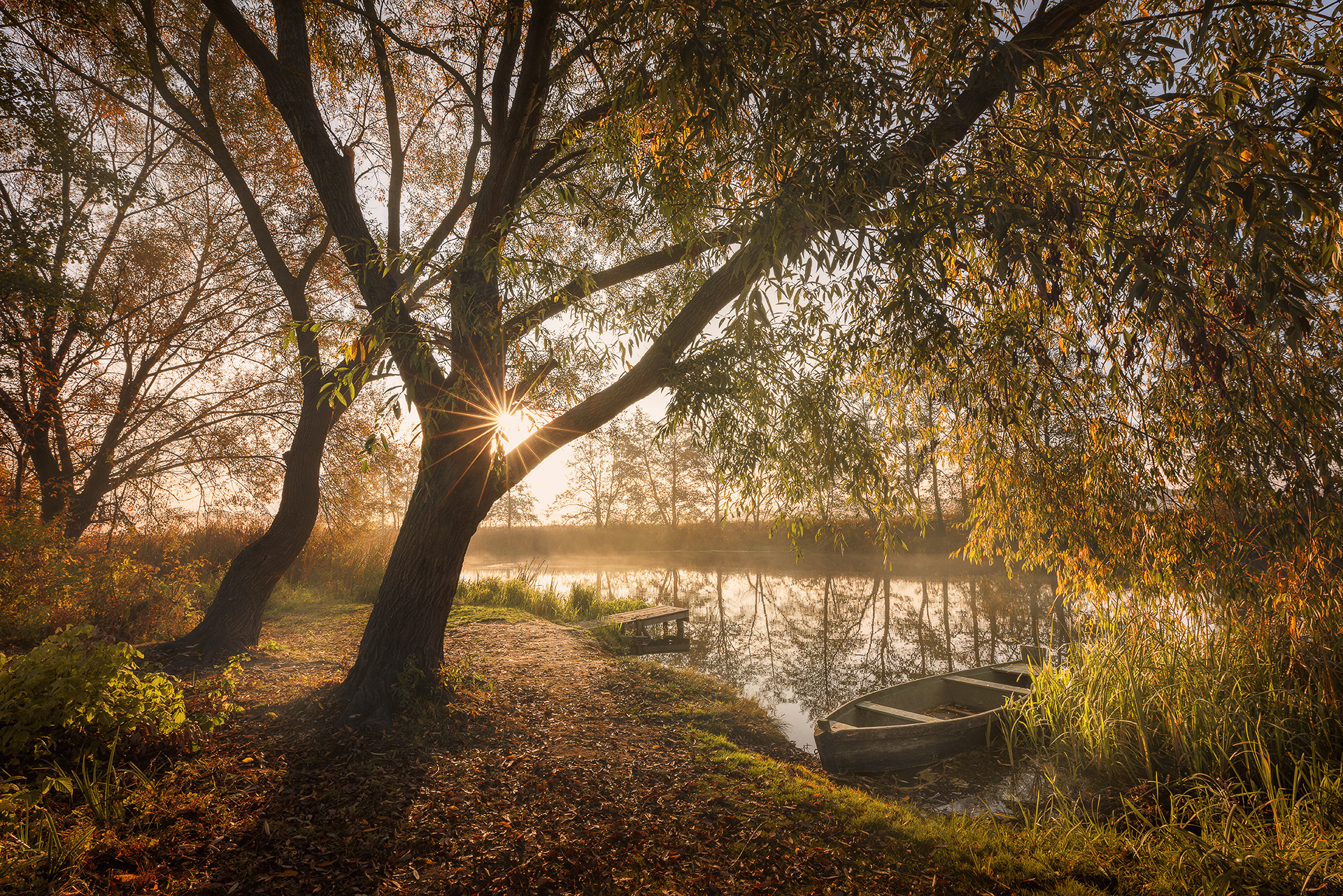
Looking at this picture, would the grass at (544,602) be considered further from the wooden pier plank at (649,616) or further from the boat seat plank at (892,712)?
the boat seat plank at (892,712)

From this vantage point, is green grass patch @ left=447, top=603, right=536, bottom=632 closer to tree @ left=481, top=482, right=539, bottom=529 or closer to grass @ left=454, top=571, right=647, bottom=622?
grass @ left=454, top=571, right=647, bottom=622

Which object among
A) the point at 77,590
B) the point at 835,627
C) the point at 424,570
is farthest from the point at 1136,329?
the point at 77,590

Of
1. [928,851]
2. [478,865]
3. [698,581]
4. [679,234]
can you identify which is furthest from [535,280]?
[698,581]

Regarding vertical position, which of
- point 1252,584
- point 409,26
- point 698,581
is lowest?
point 698,581

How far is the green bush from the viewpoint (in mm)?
3051

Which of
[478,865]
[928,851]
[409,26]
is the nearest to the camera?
[478,865]

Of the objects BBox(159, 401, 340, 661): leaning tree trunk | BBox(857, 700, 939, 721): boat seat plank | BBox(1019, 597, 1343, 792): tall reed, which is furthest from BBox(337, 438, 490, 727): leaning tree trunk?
BBox(1019, 597, 1343, 792): tall reed

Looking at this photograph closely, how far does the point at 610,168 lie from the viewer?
6090 mm

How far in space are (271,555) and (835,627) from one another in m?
10.5

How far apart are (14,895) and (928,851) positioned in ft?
14.6

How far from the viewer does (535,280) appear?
395cm

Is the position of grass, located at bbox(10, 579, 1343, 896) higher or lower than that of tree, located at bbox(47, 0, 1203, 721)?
lower

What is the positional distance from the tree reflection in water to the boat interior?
75cm

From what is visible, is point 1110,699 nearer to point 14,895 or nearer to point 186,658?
point 14,895
